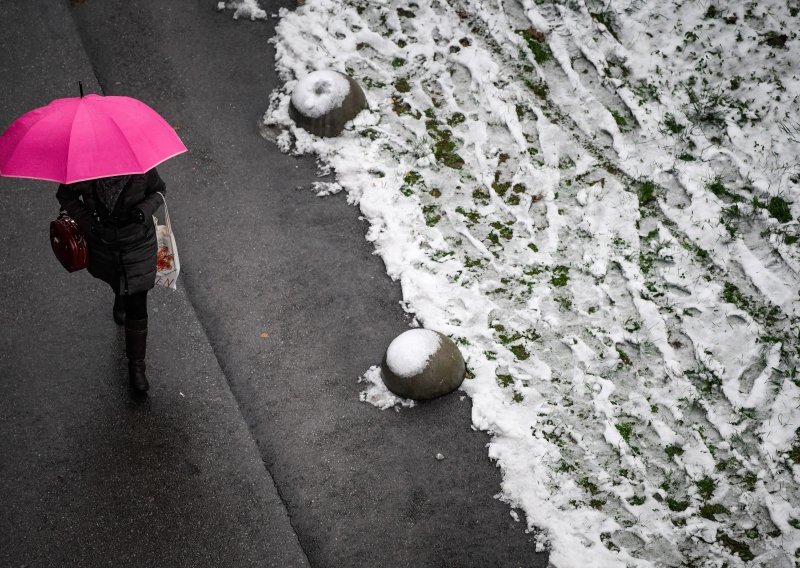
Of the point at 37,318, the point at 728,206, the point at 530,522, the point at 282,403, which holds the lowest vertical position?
the point at 37,318

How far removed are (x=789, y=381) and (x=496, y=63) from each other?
3.80 metres

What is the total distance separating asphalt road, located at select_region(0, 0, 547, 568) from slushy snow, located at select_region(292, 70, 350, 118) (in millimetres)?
457

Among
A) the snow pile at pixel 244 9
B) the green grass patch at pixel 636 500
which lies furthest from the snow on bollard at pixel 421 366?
the snow pile at pixel 244 9

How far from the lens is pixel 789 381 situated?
4500mm

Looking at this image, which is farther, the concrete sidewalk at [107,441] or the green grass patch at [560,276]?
the green grass patch at [560,276]

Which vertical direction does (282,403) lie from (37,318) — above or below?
above

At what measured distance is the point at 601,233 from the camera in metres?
5.35

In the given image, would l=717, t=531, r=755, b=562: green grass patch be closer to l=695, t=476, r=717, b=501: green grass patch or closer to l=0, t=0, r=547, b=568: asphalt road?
l=695, t=476, r=717, b=501: green grass patch

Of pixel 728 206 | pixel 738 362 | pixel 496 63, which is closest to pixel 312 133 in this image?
pixel 496 63

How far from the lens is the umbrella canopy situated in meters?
3.29

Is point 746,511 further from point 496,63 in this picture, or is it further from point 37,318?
point 37,318

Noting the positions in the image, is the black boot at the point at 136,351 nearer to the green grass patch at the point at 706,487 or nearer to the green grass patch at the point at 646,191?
the green grass patch at the point at 706,487

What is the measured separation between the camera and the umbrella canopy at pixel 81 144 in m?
3.29

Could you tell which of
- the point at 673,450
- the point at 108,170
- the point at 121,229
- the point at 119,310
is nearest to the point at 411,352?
the point at 673,450
